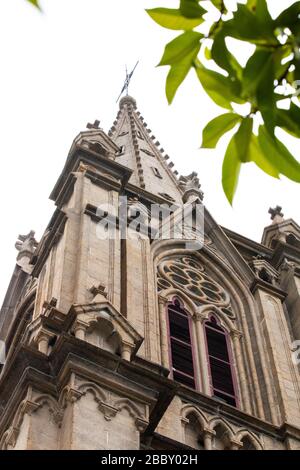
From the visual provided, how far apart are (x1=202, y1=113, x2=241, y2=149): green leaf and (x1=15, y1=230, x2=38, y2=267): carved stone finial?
84.7ft

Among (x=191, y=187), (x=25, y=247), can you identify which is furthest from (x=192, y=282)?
(x=25, y=247)

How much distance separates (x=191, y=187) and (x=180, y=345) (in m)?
10.9

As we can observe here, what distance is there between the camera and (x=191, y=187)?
107ft

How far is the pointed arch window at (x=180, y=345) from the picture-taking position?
830 inches

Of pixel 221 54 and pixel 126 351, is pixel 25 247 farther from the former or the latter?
pixel 221 54

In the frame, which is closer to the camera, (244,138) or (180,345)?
(244,138)

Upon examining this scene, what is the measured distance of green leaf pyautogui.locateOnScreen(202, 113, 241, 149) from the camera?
5199 mm

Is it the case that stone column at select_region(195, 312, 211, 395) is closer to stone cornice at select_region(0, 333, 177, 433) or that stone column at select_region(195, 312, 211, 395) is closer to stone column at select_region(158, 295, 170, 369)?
stone column at select_region(158, 295, 170, 369)

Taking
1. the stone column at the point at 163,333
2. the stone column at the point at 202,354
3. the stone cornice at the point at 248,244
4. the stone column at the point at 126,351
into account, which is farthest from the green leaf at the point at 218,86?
the stone cornice at the point at 248,244

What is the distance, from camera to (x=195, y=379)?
21.2m

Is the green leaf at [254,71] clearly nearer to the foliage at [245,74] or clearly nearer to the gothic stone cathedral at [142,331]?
the foliage at [245,74]

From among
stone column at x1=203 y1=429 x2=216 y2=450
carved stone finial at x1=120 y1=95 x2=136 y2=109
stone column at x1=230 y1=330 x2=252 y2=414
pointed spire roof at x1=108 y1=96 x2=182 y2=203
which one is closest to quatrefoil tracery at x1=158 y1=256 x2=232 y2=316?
stone column at x1=230 y1=330 x2=252 y2=414
